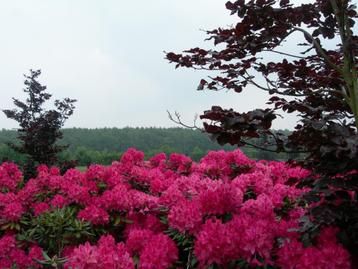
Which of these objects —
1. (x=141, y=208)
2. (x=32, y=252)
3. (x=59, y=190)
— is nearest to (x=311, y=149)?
(x=141, y=208)

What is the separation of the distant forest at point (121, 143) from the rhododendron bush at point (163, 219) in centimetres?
490

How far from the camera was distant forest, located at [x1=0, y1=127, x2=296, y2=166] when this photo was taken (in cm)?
988

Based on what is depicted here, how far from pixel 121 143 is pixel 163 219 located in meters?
14.1

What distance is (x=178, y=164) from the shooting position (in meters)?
4.22

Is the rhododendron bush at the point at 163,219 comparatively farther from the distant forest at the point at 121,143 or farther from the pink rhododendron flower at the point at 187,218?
the distant forest at the point at 121,143

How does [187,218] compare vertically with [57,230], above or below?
above

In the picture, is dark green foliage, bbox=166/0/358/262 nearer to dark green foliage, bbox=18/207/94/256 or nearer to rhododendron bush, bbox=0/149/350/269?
rhododendron bush, bbox=0/149/350/269

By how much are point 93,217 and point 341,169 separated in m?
1.75

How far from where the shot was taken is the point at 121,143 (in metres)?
16.4

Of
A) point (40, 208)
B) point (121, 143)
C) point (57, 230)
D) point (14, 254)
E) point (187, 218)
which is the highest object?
point (121, 143)

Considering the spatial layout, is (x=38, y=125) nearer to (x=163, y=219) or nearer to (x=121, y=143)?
(x=163, y=219)

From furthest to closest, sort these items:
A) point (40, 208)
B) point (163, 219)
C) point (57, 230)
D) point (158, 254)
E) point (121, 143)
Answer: point (121, 143) < point (40, 208) < point (57, 230) < point (163, 219) < point (158, 254)

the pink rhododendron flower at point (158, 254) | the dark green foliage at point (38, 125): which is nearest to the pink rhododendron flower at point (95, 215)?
the pink rhododendron flower at point (158, 254)

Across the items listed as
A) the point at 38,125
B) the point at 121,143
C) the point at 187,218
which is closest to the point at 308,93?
the point at 187,218
